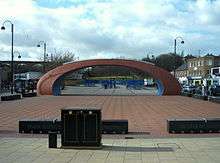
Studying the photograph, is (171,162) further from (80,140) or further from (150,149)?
(80,140)

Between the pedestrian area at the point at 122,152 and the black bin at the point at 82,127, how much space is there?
1.20 feet

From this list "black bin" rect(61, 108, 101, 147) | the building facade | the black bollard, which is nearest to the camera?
"black bin" rect(61, 108, 101, 147)

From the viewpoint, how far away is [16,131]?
1714 cm

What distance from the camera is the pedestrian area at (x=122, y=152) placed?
419 inches

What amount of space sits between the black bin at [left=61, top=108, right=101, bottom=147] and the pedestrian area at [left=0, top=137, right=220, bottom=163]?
1.20 ft

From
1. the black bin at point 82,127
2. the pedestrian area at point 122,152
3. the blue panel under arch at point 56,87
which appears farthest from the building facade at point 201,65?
the black bin at point 82,127

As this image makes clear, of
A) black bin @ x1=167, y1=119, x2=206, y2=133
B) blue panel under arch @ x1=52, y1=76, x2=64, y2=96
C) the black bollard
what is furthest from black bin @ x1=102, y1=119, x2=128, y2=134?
blue panel under arch @ x1=52, y1=76, x2=64, y2=96

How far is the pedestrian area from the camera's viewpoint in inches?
419

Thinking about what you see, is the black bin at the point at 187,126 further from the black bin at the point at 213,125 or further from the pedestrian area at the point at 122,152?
the pedestrian area at the point at 122,152

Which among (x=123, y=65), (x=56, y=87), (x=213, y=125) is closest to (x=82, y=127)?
(x=213, y=125)

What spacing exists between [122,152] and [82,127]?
4.54ft

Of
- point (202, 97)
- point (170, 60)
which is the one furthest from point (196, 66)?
point (202, 97)

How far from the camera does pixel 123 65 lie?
55.4m

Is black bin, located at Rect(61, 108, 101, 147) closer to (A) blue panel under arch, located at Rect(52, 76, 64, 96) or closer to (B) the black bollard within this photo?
(B) the black bollard
